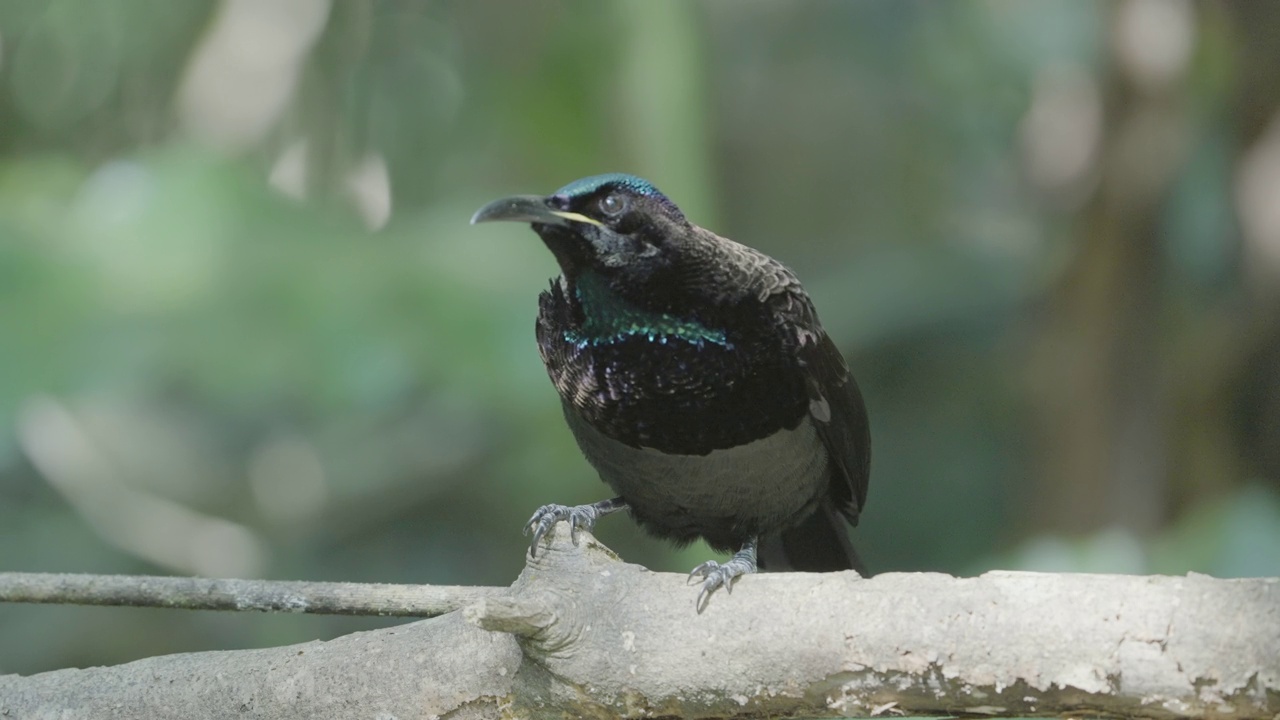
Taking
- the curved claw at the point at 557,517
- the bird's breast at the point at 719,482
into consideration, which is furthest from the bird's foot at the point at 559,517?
the bird's breast at the point at 719,482

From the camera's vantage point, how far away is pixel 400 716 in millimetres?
2607

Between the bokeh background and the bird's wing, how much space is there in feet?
4.64

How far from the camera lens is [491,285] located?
6.20 meters

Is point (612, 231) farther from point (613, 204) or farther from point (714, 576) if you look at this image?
point (714, 576)

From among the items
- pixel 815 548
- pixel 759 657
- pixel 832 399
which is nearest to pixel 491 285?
pixel 815 548

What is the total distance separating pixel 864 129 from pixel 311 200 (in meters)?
4.24

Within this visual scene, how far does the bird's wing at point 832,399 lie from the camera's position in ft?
10.8

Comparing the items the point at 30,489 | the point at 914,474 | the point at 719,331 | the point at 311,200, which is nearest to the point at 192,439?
the point at 30,489

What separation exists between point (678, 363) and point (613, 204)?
408 millimetres

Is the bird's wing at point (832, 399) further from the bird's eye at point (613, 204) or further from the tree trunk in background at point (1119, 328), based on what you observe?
the tree trunk in background at point (1119, 328)

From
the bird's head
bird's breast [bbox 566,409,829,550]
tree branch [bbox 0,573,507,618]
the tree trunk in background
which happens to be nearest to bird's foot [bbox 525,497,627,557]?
bird's breast [bbox 566,409,829,550]

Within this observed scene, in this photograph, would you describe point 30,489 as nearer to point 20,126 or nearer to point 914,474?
point 20,126

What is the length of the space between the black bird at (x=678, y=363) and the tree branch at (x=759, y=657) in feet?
1.10

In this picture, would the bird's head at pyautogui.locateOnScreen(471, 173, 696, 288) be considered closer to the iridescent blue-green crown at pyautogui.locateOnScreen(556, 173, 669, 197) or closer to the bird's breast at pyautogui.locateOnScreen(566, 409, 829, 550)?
the iridescent blue-green crown at pyautogui.locateOnScreen(556, 173, 669, 197)
